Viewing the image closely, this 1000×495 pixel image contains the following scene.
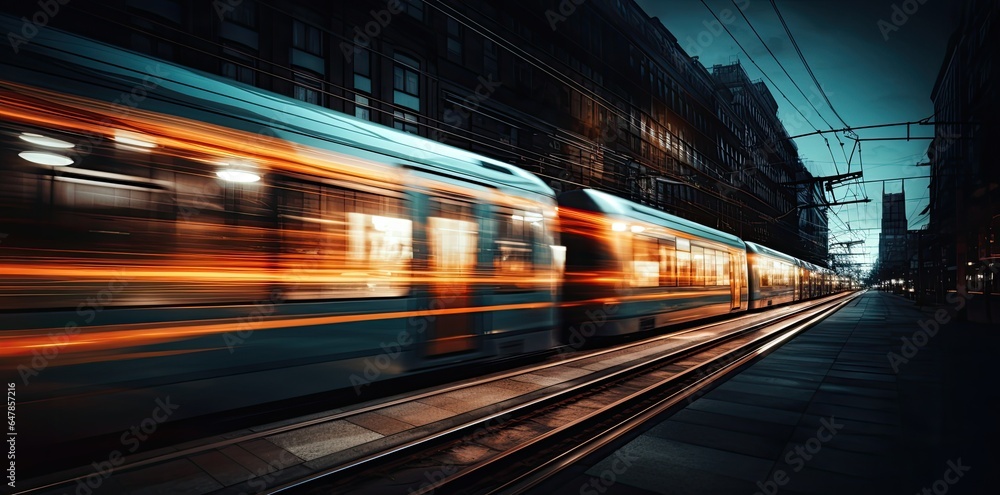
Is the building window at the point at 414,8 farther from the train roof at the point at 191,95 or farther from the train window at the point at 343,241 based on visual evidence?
the train window at the point at 343,241

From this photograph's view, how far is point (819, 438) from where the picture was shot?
541 cm

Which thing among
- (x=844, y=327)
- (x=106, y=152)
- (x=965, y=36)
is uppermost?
(x=965, y=36)

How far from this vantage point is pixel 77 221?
4270mm

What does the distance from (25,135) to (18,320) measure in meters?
1.44

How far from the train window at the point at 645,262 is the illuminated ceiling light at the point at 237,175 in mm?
8783

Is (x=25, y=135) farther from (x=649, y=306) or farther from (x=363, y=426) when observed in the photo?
(x=649, y=306)

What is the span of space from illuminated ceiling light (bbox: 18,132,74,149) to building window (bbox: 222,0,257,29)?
1213 cm

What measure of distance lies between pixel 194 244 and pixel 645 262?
9955 mm

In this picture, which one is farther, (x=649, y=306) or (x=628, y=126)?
(x=628, y=126)

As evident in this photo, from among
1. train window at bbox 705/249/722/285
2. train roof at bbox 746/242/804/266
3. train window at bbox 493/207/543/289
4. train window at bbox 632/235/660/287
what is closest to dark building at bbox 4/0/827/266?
train window at bbox 493/207/543/289

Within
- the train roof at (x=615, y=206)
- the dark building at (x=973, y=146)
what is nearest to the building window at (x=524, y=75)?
the train roof at (x=615, y=206)

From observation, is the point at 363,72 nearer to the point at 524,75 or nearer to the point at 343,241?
the point at 524,75

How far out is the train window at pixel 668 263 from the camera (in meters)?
13.4

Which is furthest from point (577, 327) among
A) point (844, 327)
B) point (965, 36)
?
point (965, 36)
